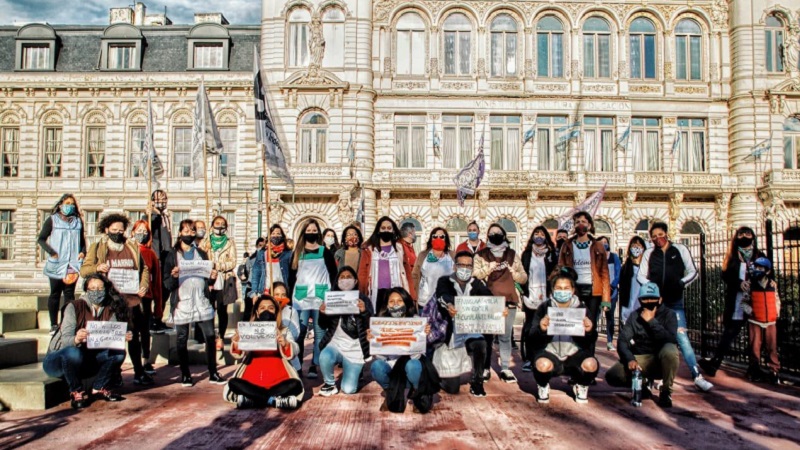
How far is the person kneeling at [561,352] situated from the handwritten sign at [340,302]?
85.6 inches

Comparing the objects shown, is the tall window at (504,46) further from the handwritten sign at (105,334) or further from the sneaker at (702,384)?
the handwritten sign at (105,334)

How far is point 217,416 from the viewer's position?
6703mm

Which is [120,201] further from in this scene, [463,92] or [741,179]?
[741,179]

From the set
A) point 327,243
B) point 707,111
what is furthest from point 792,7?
point 327,243

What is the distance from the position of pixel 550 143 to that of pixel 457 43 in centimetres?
608

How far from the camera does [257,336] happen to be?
695cm

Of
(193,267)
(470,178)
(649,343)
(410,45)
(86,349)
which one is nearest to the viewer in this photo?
(86,349)

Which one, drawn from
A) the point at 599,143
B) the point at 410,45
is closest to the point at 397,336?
the point at 410,45

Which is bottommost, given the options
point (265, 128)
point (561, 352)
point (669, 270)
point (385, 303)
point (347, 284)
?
point (561, 352)

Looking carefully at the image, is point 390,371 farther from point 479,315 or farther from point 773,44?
point 773,44

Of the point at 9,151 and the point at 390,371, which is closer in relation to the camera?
the point at 390,371

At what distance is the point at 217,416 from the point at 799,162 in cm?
2861

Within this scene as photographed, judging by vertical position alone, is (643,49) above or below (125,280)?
above

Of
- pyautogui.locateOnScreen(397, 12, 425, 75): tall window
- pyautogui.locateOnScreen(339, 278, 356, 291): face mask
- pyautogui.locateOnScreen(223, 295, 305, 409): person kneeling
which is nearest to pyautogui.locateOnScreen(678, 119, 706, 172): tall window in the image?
pyautogui.locateOnScreen(397, 12, 425, 75): tall window
